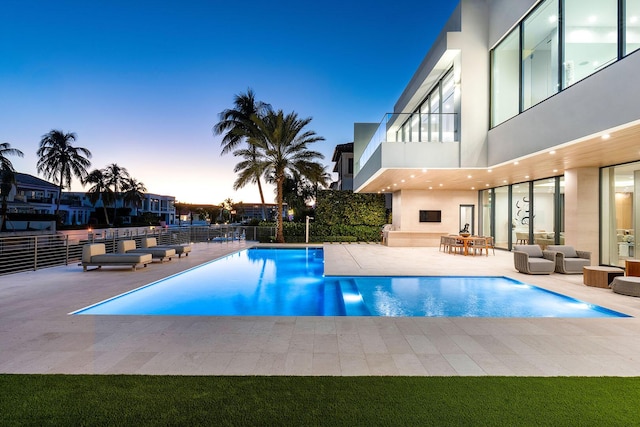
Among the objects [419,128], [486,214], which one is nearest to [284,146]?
[419,128]

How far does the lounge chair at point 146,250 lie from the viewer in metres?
10.6

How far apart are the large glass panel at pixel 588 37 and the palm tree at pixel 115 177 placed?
55055mm

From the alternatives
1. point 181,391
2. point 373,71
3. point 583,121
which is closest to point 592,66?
point 583,121

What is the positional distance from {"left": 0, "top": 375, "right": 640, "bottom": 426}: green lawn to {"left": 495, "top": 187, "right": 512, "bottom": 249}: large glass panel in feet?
47.7

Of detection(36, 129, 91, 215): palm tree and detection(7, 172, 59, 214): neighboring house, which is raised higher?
detection(36, 129, 91, 215): palm tree

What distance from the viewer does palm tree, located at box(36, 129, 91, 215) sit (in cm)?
3444

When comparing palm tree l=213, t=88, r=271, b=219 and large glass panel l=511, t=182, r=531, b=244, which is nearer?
large glass panel l=511, t=182, r=531, b=244

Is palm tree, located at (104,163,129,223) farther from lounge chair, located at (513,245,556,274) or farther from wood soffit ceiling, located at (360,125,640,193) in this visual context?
lounge chair, located at (513,245,556,274)

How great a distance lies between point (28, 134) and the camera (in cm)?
3425

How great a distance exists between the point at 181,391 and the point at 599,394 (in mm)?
3820

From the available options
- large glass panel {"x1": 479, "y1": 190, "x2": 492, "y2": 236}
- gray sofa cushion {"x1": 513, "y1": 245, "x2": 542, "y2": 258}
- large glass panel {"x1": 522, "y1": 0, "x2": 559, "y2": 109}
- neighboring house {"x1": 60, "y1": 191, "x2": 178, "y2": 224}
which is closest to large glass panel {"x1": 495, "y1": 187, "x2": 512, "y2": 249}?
large glass panel {"x1": 479, "y1": 190, "x2": 492, "y2": 236}

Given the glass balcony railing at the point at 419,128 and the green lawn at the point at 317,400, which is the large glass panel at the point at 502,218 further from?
the green lawn at the point at 317,400

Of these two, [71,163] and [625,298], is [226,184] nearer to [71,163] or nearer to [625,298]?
[71,163]

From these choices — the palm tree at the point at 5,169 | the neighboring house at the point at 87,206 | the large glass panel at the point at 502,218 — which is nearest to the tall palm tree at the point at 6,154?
the palm tree at the point at 5,169
